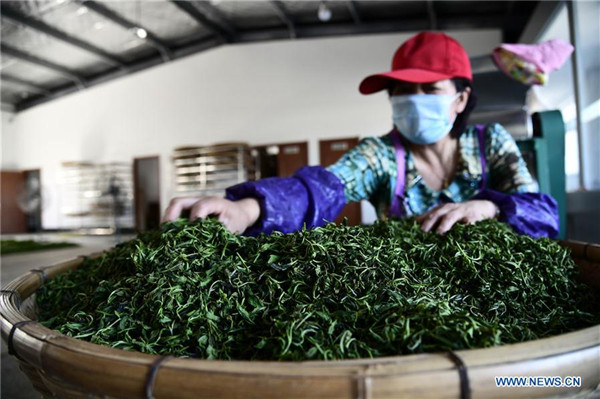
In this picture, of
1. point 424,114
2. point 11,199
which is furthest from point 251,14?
point 11,199

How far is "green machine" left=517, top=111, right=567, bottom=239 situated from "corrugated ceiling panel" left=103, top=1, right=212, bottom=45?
7.21 meters

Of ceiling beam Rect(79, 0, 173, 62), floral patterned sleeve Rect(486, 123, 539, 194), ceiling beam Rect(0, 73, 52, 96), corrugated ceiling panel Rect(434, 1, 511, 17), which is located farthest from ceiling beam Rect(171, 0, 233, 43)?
floral patterned sleeve Rect(486, 123, 539, 194)

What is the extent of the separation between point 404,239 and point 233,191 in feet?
1.49

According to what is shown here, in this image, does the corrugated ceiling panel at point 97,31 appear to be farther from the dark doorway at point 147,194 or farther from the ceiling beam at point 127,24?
the dark doorway at point 147,194

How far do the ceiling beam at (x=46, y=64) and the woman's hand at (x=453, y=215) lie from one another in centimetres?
1053

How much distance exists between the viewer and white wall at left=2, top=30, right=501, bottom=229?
7746 millimetres

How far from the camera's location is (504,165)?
4.32ft

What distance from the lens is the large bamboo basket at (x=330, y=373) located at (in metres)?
0.33

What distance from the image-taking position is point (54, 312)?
0.76 metres

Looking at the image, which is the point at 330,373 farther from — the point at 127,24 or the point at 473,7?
the point at 127,24

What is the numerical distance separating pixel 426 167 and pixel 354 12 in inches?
266

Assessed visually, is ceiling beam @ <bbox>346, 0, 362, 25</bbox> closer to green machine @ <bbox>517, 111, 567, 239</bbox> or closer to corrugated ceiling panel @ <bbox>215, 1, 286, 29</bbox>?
corrugated ceiling panel @ <bbox>215, 1, 286, 29</bbox>

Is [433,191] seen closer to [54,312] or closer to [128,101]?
[54,312]

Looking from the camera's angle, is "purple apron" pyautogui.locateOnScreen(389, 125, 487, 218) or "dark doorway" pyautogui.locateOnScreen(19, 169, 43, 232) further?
"dark doorway" pyautogui.locateOnScreen(19, 169, 43, 232)
